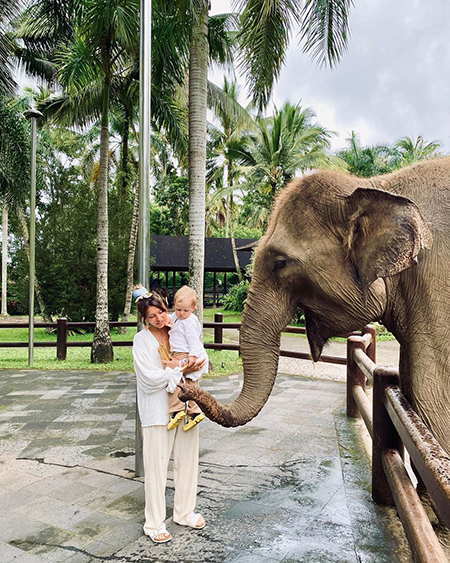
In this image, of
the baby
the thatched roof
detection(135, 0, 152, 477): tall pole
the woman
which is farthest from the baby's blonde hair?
the thatched roof

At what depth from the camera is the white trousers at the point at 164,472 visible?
110 inches

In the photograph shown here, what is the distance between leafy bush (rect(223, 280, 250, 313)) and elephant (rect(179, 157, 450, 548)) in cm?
1965

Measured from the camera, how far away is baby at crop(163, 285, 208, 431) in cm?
278

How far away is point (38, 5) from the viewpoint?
10.6 m

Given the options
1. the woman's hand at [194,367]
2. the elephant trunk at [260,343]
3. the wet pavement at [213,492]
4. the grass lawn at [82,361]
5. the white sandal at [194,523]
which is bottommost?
the grass lawn at [82,361]

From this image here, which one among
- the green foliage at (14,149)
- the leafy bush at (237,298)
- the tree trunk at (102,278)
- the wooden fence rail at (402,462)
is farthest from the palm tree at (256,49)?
the leafy bush at (237,298)

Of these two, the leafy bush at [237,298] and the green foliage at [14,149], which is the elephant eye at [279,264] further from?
the leafy bush at [237,298]

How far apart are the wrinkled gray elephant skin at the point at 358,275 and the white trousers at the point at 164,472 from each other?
0.94 metres

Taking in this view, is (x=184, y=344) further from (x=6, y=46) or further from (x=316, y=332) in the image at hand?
(x=6, y=46)

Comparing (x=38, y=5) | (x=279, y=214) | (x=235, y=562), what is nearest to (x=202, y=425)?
(x=235, y=562)

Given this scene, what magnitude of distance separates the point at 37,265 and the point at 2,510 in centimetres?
1365

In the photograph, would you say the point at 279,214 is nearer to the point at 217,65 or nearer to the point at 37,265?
the point at 217,65

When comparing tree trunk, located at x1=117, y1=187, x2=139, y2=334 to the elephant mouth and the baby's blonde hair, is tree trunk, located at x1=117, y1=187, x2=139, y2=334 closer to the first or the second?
the baby's blonde hair

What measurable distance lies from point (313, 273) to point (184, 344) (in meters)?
1.07
